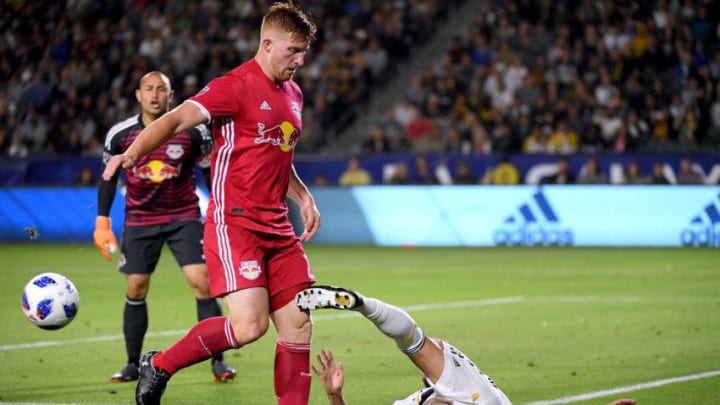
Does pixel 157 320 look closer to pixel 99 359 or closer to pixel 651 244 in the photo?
pixel 99 359

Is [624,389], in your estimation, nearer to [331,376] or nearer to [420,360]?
[420,360]

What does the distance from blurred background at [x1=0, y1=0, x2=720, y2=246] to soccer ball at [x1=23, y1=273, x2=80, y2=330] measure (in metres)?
Answer: 15.5

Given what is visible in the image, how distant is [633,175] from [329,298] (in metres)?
18.4

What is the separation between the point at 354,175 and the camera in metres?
26.0

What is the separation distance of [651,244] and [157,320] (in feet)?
40.0

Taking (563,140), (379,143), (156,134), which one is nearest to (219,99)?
(156,134)

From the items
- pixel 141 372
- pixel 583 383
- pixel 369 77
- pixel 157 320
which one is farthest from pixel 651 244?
pixel 141 372

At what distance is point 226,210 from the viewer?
6.88m

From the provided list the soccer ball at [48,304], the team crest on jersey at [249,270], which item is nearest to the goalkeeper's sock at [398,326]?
the team crest on jersey at [249,270]

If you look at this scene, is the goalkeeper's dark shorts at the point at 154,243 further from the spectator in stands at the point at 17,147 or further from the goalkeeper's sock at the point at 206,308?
the spectator in stands at the point at 17,147

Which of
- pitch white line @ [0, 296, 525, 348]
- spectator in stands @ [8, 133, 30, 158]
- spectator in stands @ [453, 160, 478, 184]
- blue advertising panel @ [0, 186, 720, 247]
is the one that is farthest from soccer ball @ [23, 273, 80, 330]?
spectator in stands @ [8, 133, 30, 158]

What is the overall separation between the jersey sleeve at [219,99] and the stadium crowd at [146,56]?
2171 centimetres

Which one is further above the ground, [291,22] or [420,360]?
[291,22]

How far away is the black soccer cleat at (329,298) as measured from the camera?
20.2 feet
